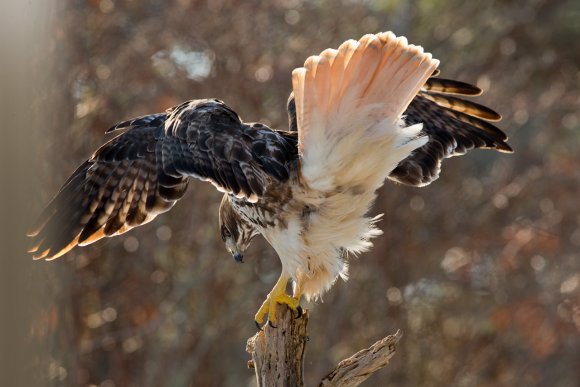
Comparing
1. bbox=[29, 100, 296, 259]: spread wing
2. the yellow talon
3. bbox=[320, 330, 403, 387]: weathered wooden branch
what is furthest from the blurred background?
bbox=[320, 330, 403, 387]: weathered wooden branch

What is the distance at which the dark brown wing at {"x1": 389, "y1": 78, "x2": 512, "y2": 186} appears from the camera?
414 cm

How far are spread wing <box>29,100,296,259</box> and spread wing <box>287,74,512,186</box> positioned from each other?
2.26ft

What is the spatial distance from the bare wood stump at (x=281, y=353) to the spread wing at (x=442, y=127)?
0.99 metres

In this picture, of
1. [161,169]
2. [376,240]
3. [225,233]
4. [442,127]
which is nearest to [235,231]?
[225,233]

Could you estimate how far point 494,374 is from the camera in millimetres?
8508

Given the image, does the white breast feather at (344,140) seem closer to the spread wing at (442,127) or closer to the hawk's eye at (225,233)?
the spread wing at (442,127)

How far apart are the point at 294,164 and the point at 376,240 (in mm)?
4665

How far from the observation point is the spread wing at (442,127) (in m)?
4.14

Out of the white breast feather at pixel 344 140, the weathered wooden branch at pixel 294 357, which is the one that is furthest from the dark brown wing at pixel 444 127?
the weathered wooden branch at pixel 294 357

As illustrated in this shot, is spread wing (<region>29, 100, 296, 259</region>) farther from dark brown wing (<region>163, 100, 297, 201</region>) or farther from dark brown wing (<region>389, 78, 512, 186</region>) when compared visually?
dark brown wing (<region>389, 78, 512, 186</region>)

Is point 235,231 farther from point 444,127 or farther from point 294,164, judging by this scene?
point 444,127

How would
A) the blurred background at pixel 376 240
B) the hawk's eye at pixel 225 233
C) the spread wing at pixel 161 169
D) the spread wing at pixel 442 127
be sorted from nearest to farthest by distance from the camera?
the spread wing at pixel 161 169
the spread wing at pixel 442 127
the hawk's eye at pixel 225 233
the blurred background at pixel 376 240

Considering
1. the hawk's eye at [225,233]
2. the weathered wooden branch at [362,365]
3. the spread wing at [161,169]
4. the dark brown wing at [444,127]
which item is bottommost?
the weathered wooden branch at [362,365]

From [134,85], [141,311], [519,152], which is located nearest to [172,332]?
[141,311]
